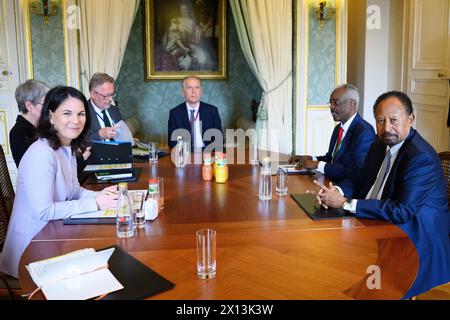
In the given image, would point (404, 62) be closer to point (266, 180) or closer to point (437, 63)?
point (437, 63)

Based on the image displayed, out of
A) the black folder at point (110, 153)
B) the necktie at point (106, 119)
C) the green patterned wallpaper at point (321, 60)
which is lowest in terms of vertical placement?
the black folder at point (110, 153)

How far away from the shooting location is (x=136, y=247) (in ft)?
5.86

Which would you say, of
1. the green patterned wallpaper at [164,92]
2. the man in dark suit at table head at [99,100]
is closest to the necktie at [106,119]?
the man in dark suit at table head at [99,100]

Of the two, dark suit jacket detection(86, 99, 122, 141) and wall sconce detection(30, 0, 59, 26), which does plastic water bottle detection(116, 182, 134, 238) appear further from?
wall sconce detection(30, 0, 59, 26)

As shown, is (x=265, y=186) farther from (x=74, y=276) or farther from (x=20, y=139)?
(x=20, y=139)

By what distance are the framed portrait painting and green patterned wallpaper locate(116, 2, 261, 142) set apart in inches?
5.1

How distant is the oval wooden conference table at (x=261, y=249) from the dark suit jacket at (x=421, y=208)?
100 millimetres

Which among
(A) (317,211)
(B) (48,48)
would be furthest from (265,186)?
(B) (48,48)

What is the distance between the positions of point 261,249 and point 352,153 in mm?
1533

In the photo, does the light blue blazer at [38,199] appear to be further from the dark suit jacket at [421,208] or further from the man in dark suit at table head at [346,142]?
the man in dark suit at table head at [346,142]

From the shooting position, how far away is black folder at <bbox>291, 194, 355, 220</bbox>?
2105mm

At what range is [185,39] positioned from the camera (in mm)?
6812

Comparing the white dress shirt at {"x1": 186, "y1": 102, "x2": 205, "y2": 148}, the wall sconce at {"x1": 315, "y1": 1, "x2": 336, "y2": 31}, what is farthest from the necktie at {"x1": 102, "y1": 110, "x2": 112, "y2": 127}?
the wall sconce at {"x1": 315, "y1": 1, "x2": 336, "y2": 31}

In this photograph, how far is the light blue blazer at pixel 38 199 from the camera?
2127 millimetres
